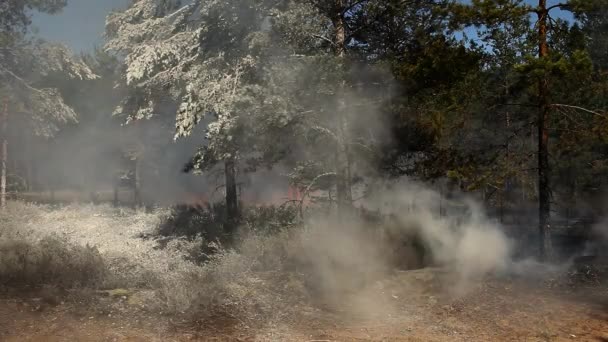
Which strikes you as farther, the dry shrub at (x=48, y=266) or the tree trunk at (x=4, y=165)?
the tree trunk at (x=4, y=165)

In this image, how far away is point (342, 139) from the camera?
11086mm

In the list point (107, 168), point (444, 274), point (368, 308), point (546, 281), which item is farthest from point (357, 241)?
point (107, 168)

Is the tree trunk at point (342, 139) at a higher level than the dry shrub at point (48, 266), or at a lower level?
higher

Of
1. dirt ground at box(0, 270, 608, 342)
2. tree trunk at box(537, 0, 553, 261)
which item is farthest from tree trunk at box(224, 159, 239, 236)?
tree trunk at box(537, 0, 553, 261)

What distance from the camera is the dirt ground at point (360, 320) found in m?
6.53

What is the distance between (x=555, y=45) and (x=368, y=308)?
6.86m

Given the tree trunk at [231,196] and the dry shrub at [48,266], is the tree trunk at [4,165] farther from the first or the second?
the dry shrub at [48,266]

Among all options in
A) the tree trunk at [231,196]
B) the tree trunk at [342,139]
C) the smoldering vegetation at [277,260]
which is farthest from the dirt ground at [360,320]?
the tree trunk at [231,196]

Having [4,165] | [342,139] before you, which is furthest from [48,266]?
[4,165]

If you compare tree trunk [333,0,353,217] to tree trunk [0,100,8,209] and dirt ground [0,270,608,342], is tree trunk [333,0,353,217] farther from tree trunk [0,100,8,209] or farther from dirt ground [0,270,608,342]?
tree trunk [0,100,8,209]

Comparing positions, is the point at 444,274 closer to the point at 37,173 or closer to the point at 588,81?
the point at 588,81

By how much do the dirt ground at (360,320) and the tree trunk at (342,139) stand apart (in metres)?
3.17

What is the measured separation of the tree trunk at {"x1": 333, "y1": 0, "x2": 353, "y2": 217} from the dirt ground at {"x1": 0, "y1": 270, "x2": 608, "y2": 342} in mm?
3169

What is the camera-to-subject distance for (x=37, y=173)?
44.0 metres
